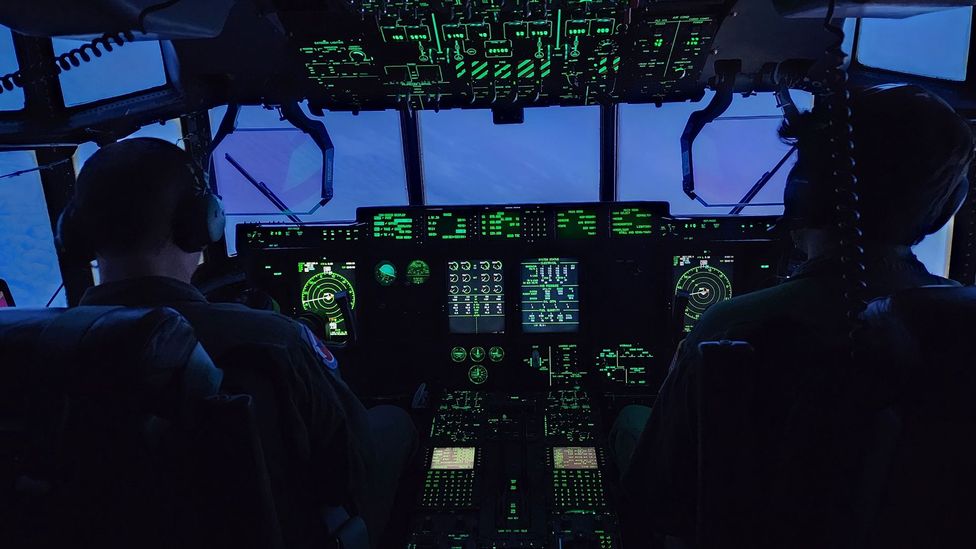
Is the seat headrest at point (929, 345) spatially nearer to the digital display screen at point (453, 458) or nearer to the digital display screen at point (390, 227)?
the digital display screen at point (453, 458)

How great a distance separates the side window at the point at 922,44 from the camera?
2.37 m

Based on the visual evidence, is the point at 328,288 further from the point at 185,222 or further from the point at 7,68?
the point at 7,68

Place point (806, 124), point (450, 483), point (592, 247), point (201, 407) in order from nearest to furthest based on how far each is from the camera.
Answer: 1. point (201, 407)
2. point (806, 124)
3. point (450, 483)
4. point (592, 247)

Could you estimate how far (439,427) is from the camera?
1.96 metres

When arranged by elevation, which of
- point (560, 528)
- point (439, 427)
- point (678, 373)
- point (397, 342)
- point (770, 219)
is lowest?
point (560, 528)

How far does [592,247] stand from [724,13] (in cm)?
87

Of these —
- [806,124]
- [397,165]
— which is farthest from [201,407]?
[397,165]

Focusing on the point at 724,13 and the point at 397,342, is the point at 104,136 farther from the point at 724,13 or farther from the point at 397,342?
the point at 724,13

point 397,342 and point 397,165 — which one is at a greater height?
point 397,165

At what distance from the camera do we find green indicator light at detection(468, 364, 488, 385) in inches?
87.4

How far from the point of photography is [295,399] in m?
1.14

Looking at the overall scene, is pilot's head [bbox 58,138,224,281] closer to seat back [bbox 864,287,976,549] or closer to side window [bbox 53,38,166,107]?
seat back [bbox 864,287,976,549]

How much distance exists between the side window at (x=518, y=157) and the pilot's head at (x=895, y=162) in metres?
2.46

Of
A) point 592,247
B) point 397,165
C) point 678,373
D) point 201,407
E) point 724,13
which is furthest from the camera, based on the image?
point 397,165
